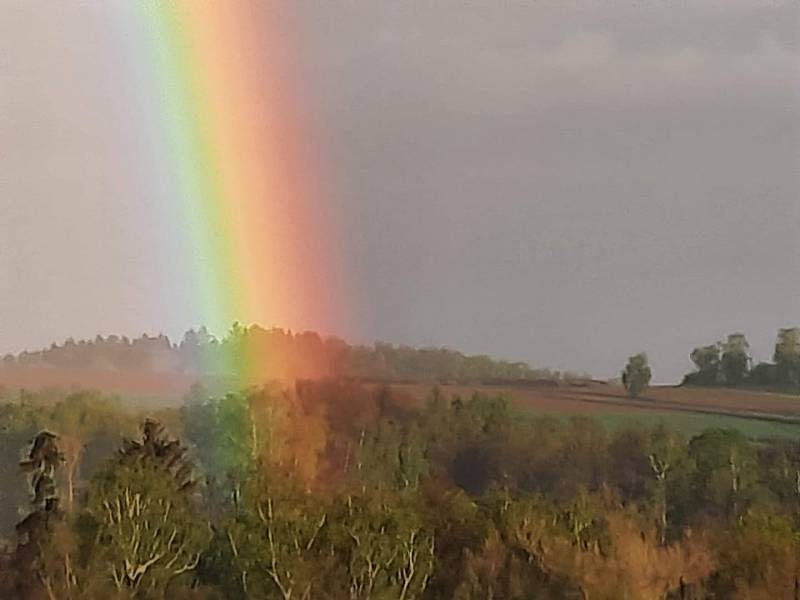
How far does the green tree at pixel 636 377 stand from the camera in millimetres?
54188

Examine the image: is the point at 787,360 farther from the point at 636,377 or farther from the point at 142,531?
the point at 142,531

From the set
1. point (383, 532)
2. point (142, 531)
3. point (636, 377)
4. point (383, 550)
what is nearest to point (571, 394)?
point (636, 377)

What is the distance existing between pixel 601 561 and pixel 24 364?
156ft

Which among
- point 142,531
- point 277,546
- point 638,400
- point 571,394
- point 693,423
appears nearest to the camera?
point 277,546

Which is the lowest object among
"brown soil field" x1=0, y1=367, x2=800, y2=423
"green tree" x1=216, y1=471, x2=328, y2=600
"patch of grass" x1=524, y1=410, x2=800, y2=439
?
"green tree" x1=216, y1=471, x2=328, y2=600

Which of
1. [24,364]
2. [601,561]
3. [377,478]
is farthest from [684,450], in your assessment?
[24,364]

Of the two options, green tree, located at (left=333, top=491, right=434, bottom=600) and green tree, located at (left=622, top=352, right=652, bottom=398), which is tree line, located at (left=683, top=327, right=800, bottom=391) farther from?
green tree, located at (left=333, top=491, right=434, bottom=600)

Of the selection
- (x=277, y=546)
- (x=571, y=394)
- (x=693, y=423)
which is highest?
(x=571, y=394)

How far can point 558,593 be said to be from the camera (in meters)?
22.2

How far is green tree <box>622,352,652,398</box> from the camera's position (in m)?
54.2

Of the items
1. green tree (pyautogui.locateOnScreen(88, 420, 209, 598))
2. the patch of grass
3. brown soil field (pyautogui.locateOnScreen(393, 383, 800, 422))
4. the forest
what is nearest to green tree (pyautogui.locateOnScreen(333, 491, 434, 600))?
the forest

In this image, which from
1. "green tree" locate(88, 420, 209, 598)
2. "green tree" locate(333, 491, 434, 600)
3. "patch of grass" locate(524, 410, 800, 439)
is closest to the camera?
"green tree" locate(333, 491, 434, 600)

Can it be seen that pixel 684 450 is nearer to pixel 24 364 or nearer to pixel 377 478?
pixel 377 478

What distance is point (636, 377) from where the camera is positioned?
182ft
